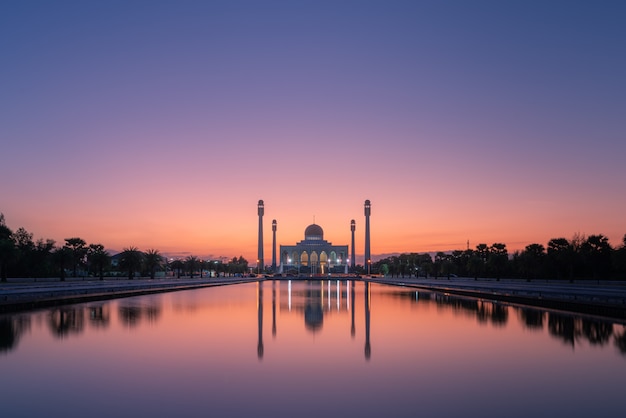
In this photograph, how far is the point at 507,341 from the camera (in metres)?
15.9

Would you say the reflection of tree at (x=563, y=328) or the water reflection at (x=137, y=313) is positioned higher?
the water reflection at (x=137, y=313)

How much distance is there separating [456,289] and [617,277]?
649 inches

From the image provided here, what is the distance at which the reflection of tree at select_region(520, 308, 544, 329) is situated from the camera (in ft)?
63.6

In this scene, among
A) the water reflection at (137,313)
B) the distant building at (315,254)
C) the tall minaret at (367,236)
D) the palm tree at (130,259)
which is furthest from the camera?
the distant building at (315,254)

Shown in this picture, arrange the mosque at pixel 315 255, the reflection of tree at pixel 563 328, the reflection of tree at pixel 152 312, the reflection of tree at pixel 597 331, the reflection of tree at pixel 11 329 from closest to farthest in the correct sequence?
the reflection of tree at pixel 11 329, the reflection of tree at pixel 597 331, the reflection of tree at pixel 563 328, the reflection of tree at pixel 152 312, the mosque at pixel 315 255

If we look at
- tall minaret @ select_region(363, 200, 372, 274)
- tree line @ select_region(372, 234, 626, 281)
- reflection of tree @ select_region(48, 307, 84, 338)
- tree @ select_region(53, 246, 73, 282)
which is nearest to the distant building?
tall minaret @ select_region(363, 200, 372, 274)

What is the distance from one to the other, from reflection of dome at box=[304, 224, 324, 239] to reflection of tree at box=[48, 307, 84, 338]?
324 ft

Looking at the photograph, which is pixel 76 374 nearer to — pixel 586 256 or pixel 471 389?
pixel 471 389

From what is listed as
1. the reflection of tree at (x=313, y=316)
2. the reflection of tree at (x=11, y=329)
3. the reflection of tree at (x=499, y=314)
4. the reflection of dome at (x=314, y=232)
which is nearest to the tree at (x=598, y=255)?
the reflection of tree at (x=499, y=314)

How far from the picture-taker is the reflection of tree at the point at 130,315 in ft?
64.3

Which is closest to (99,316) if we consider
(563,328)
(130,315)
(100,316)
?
(100,316)

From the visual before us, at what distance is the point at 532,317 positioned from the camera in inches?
861

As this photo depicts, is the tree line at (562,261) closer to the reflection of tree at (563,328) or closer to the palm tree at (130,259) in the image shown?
the reflection of tree at (563,328)

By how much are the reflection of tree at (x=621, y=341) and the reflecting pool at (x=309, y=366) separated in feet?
0.09
